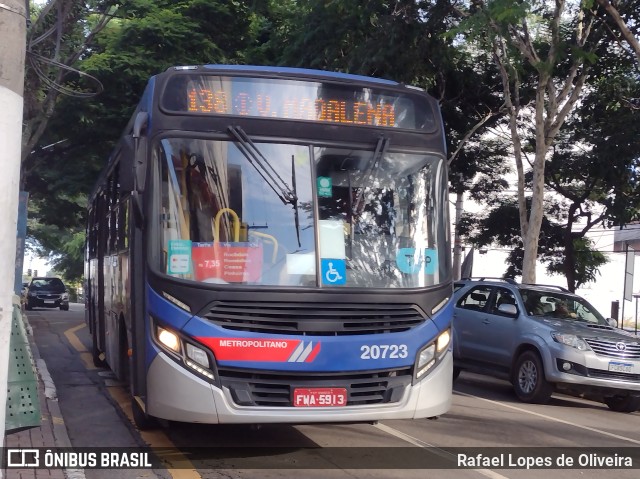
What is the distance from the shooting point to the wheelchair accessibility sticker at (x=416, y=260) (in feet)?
24.6

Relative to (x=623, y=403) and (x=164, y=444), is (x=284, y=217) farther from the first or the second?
(x=623, y=403)

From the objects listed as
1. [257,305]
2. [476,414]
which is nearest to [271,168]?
[257,305]

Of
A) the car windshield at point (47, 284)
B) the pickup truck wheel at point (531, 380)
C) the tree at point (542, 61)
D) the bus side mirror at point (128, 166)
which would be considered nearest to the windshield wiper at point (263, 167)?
the bus side mirror at point (128, 166)

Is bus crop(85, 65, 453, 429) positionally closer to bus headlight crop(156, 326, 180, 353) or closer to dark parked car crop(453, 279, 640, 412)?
bus headlight crop(156, 326, 180, 353)

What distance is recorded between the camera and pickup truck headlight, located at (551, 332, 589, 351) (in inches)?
469

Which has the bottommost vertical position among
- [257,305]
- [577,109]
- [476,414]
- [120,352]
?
[476,414]

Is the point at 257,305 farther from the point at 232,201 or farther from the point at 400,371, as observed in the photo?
the point at 400,371

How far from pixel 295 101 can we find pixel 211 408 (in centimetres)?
280

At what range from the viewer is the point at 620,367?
38.8 ft

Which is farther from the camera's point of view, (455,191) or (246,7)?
(455,191)

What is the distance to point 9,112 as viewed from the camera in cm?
497

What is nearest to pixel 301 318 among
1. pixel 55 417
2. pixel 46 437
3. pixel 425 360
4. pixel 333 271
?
pixel 333 271

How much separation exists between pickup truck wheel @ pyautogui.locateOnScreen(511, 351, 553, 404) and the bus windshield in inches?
205

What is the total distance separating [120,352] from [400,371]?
3.79 m
